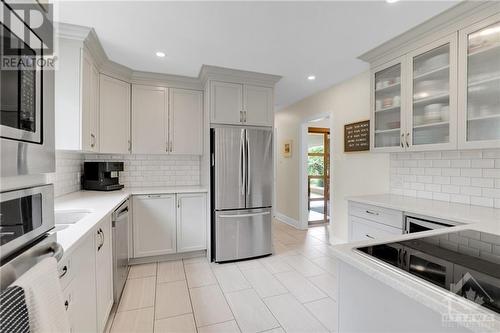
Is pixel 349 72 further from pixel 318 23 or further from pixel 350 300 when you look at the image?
pixel 350 300

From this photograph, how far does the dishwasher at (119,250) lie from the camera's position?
206 centimetres

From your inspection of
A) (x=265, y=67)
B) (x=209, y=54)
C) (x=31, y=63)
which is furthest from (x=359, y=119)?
(x=31, y=63)

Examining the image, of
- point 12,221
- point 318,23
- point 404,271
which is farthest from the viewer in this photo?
point 318,23

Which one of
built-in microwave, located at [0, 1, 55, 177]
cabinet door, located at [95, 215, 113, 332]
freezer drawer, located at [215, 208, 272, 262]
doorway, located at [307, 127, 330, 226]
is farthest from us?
doorway, located at [307, 127, 330, 226]

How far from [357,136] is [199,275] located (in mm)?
2678

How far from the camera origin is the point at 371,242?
3.46 feet

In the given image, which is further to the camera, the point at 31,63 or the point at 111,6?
the point at 111,6

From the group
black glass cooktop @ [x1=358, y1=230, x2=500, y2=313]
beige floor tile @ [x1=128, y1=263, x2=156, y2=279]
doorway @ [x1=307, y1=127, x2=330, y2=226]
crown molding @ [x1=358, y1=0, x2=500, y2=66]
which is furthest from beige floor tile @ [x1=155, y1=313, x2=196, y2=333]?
doorway @ [x1=307, y1=127, x2=330, y2=226]

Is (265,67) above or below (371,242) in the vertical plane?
above

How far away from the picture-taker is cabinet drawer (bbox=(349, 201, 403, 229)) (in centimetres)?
204

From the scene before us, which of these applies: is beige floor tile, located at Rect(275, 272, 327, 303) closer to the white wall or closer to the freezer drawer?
the freezer drawer

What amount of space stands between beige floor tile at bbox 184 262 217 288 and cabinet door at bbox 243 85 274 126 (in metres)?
1.93

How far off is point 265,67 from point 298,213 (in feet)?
9.18

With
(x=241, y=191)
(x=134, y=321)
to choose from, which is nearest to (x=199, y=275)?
(x=134, y=321)
